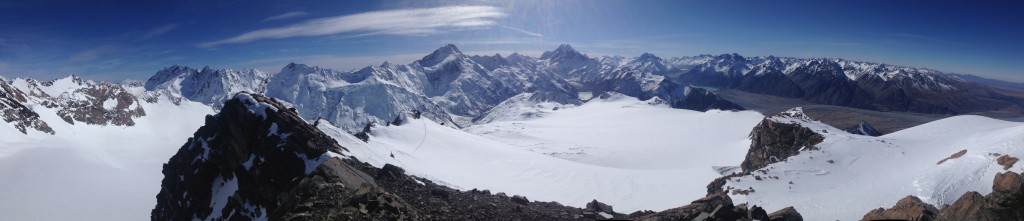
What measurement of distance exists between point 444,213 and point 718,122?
10918 centimetres

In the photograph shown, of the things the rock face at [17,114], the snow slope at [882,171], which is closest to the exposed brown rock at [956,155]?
the snow slope at [882,171]

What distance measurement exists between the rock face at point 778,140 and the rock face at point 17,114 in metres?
189

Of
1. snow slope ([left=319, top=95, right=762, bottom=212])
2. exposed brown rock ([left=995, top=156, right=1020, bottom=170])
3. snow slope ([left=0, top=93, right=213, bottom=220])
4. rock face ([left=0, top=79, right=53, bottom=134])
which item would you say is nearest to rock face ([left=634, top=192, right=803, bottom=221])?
snow slope ([left=319, top=95, right=762, bottom=212])

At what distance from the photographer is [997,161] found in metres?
27.8

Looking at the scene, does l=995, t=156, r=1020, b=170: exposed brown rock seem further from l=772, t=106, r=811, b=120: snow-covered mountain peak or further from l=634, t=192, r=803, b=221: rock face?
l=772, t=106, r=811, b=120: snow-covered mountain peak

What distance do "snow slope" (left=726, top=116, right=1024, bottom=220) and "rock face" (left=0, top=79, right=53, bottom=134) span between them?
630 feet

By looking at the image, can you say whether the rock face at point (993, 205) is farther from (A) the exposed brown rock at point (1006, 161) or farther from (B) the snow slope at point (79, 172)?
(B) the snow slope at point (79, 172)

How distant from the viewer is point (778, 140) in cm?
4772

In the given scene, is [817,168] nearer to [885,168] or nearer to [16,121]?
[885,168]

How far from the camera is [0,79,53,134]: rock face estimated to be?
139 meters

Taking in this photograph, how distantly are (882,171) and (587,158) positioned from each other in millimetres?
66903

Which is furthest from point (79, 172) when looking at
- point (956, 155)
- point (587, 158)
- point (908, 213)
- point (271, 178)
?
point (956, 155)

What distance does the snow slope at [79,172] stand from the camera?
8319cm

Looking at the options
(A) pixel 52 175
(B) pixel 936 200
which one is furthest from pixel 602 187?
(A) pixel 52 175
